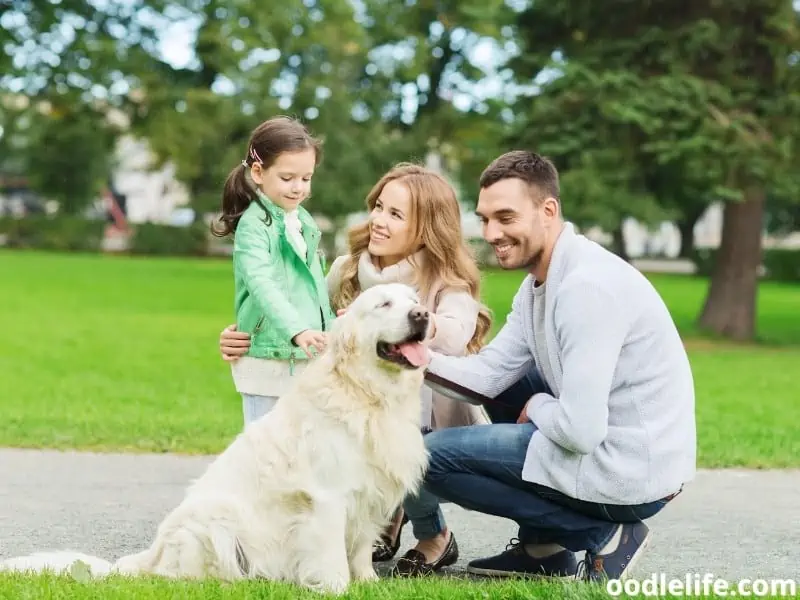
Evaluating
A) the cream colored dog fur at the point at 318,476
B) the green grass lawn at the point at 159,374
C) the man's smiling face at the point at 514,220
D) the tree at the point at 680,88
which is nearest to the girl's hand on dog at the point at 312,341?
the cream colored dog fur at the point at 318,476

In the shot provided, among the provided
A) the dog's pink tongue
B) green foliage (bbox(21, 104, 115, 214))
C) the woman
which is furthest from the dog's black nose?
green foliage (bbox(21, 104, 115, 214))

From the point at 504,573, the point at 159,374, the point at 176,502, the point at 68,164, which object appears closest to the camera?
the point at 504,573

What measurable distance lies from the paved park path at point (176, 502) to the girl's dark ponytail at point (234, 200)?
1.70m

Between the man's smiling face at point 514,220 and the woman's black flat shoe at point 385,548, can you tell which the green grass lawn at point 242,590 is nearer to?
the woman's black flat shoe at point 385,548

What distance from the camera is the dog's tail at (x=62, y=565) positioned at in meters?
4.53

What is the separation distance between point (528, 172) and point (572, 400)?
1.02 metres

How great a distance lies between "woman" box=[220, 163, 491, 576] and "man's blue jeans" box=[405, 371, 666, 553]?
1.15 ft

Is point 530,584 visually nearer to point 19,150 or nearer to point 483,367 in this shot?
point 483,367

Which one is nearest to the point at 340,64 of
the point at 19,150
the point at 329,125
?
the point at 329,125

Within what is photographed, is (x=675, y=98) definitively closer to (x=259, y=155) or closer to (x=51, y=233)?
(x=259, y=155)

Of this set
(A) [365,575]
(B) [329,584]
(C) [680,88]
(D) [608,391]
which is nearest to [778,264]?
(C) [680,88]

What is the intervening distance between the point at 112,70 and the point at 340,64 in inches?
355

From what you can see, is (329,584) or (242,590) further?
(329,584)

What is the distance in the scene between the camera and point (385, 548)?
5613mm
